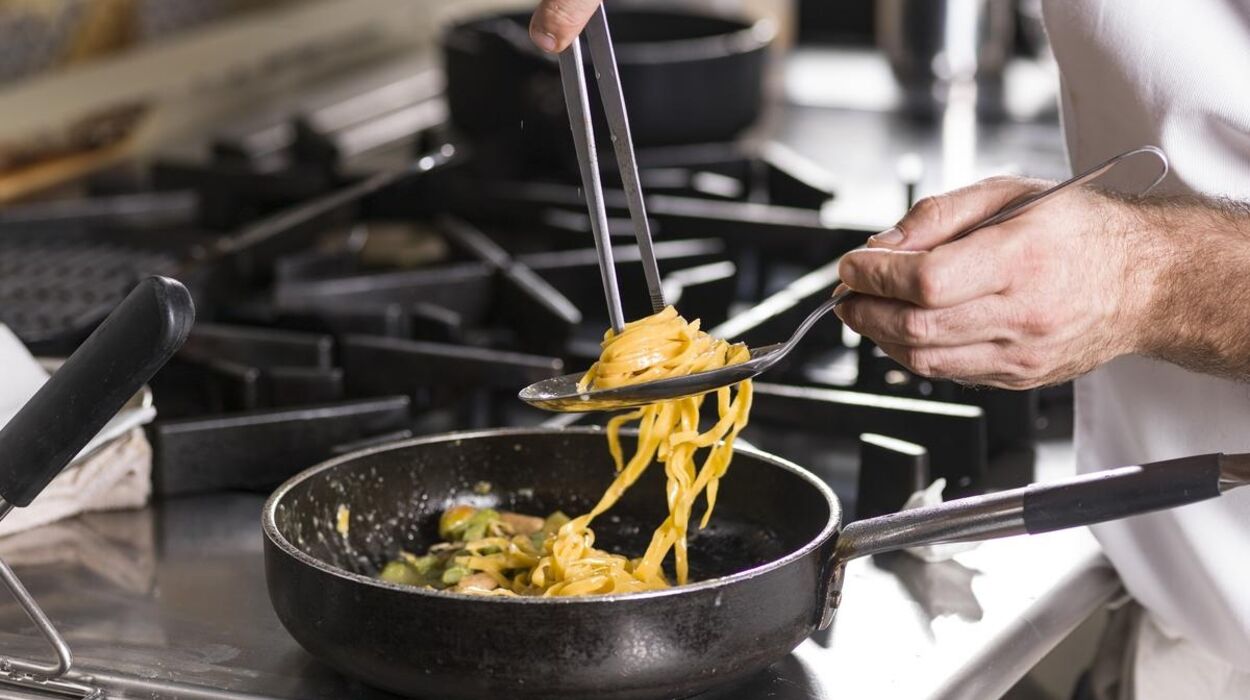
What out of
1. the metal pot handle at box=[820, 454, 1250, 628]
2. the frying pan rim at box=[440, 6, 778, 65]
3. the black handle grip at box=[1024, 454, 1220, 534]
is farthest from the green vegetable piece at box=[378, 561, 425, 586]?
the frying pan rim at box=[440, 6, 778, 65]

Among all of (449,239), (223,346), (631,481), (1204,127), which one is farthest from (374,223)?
(1204,127)

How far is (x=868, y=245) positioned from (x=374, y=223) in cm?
111

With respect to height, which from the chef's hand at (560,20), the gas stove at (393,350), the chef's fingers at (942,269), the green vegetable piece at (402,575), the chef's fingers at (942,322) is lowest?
the gas stove at (393,350)

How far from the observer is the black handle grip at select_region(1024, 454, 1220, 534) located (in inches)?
33.4

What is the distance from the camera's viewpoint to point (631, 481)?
1.05 metres

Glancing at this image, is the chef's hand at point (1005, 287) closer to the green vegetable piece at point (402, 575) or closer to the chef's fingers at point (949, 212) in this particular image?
the chef's fingers at point (949, 212)

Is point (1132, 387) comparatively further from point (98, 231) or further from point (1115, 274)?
point (98, 231)

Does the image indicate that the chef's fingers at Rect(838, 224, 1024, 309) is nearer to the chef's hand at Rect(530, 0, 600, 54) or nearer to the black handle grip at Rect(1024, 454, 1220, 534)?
the black handle grip at Rect(1024, 454, 1220, 534)

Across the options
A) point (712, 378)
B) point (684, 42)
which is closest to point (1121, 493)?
point (712, 378)

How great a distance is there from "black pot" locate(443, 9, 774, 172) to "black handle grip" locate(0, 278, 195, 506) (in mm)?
1142

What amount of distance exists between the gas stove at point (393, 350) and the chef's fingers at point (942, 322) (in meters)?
0.20

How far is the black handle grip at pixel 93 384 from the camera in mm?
804

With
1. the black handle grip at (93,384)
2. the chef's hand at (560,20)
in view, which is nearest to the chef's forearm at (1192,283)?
the chef's hand at (560,20)

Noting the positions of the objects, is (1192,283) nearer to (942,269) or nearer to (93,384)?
(942,269)
